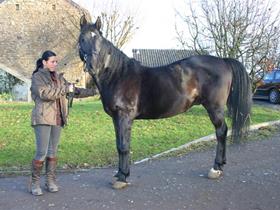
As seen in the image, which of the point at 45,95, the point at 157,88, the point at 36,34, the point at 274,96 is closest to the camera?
the point at 45,95

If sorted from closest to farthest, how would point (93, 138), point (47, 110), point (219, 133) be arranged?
point (47, 110), point (219, 133), point (93, 138)

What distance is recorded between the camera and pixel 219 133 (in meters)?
6.21

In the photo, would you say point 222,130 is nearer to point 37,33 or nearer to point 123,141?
point 123,141

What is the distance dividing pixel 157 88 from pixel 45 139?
1.74 metres

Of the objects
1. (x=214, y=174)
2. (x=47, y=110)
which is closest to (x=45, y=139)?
(x=47, y=110)

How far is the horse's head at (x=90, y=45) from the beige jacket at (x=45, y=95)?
45 cm

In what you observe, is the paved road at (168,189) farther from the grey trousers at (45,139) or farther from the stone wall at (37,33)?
the stone wall at (37,33)

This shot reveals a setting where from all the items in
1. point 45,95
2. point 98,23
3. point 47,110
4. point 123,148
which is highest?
point 98,23

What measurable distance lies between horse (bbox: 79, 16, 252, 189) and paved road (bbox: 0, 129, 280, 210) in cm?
34

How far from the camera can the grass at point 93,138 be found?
752 centimetres

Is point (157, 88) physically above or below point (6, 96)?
above

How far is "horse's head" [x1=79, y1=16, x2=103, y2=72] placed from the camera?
17.6 feet

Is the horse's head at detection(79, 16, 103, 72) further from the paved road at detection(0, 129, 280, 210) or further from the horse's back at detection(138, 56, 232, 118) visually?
the paved road at detection(0, 129, 280, 210)

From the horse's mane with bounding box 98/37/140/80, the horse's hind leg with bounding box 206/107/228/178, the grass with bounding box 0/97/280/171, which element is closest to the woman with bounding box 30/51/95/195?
the horse's mane with bounding box 98/37/140/80
